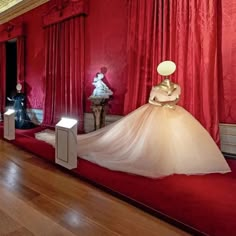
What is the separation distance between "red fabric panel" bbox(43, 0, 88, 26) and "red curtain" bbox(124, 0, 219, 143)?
4.60 feet

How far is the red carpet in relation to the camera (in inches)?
78.7

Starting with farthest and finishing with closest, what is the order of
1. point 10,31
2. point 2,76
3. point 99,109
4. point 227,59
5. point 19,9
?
point 2,76 → point 10,31 → point 19,9 → point 99,109 → point 227,59

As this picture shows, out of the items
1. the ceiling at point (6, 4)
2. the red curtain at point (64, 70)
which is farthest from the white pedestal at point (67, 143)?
the ceiling at point (6, 4)

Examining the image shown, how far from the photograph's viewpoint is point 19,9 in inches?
311

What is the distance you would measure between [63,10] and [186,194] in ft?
17.8

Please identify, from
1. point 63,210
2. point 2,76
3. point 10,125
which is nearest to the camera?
point 63,210

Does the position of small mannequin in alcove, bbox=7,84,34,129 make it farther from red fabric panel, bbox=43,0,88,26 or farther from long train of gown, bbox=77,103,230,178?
long train of gown, bbox=77,103,230,178

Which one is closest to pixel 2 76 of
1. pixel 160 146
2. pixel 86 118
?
pixel 86 118

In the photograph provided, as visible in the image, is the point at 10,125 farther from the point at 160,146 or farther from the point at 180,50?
the point at 180,50

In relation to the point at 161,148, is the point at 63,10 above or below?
above

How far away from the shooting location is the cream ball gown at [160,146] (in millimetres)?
3041

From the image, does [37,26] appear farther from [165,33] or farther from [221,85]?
[221,85]

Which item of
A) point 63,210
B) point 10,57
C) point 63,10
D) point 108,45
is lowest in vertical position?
point 63,210

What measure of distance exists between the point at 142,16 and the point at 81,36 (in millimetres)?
1814
